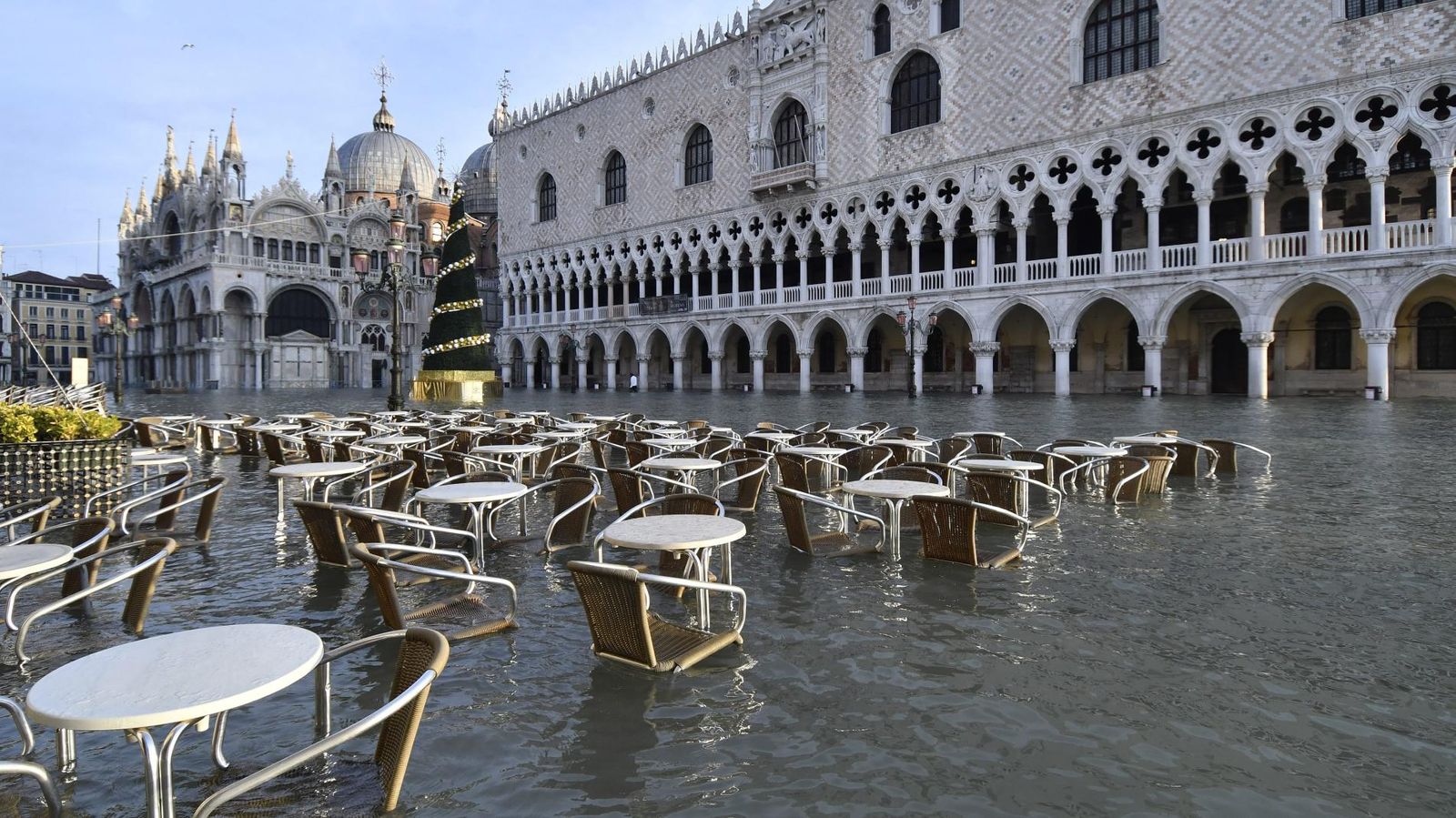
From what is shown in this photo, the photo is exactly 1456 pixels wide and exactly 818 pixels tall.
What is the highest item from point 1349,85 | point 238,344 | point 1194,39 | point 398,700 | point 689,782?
point 1194,39

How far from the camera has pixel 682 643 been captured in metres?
3.75

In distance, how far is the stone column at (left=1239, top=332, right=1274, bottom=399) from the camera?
858 inches

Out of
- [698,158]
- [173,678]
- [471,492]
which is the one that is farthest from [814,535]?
[698,158]

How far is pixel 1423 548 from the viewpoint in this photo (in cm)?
561

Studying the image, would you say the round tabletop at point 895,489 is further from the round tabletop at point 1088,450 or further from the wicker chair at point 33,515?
the wicker chair at point 33,515

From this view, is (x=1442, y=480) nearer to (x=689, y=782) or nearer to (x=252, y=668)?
(x=689, y=782)

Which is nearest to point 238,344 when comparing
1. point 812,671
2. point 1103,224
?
point 1103,224

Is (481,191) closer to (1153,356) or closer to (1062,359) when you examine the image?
(1062,359)

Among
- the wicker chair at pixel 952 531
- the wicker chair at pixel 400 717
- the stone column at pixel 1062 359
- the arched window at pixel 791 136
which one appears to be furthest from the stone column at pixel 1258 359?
the wicker chair at pixel 400 717

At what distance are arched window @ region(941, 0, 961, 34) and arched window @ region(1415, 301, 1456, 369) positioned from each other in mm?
16463

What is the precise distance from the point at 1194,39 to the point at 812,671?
25.3 meters

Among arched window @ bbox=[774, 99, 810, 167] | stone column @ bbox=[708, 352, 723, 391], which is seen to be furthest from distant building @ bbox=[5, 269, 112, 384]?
arched window @ bbox=[774, 99, 810, 167]

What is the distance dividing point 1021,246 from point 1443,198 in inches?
403

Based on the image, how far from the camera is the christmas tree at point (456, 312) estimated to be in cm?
2889
